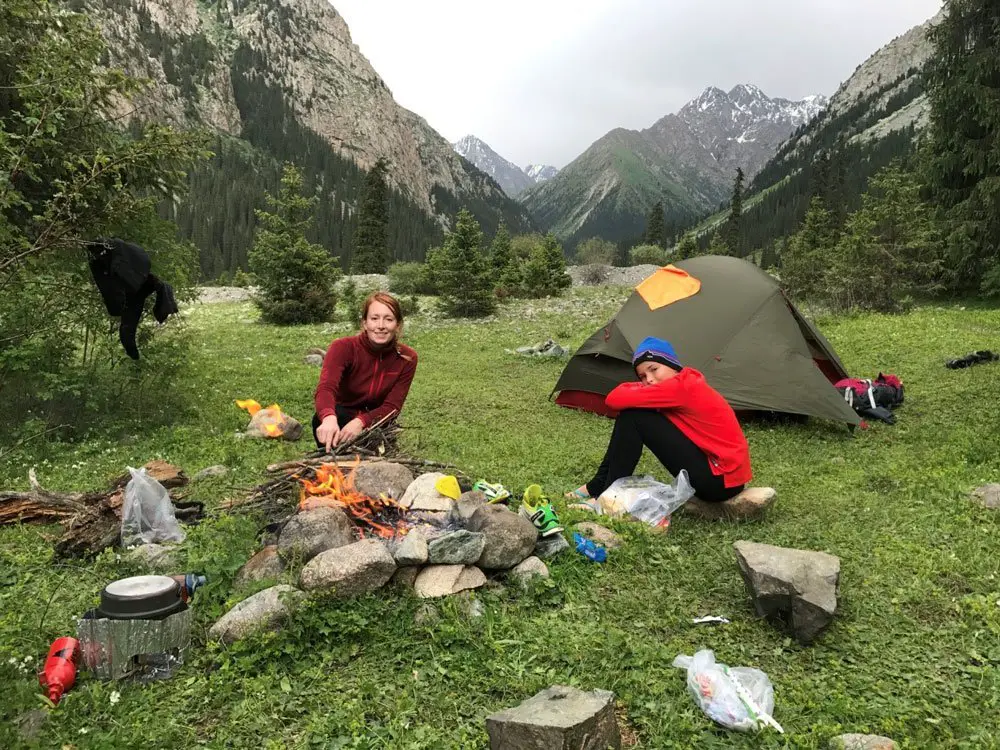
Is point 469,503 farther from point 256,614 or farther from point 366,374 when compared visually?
point 366,374

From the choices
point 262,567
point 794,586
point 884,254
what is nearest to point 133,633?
point 262,567

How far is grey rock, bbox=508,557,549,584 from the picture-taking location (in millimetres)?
4312

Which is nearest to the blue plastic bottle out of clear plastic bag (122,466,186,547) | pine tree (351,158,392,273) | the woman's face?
the woman's face

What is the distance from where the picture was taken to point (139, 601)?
3.29 meters

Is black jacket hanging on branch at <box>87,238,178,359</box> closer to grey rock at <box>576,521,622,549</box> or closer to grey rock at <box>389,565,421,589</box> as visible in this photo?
grey rock at <box>389,565,421,589</box>

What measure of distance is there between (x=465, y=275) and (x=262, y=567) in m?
17.7

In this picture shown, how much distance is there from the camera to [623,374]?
9688mm

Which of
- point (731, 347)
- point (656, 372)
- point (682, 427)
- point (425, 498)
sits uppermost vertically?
point (656, 372)

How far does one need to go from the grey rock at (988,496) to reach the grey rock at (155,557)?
6.82 metres

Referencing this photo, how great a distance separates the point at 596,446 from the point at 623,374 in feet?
6.14

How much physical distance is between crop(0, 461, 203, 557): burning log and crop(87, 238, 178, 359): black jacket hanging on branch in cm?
164

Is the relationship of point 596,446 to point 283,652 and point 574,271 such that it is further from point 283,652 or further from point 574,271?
point 574,271

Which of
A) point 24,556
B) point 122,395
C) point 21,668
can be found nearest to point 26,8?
point 122,395

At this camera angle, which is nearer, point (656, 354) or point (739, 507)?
point (739, 507)
